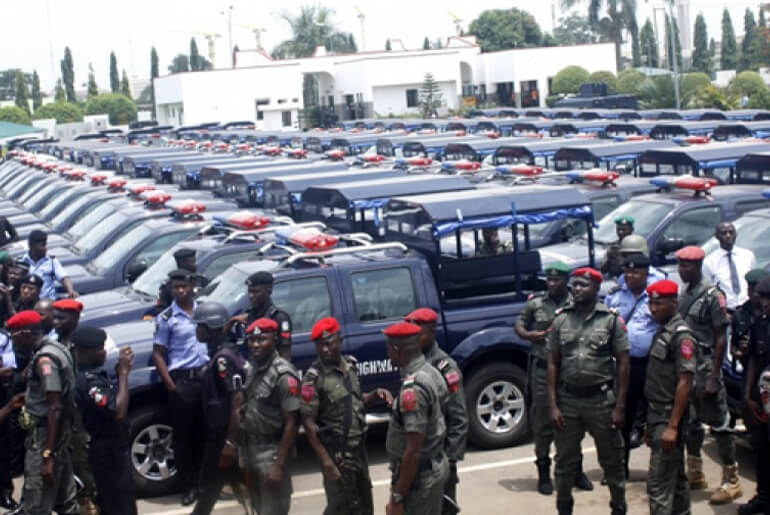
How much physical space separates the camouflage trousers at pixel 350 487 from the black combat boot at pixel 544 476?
6.40 feet

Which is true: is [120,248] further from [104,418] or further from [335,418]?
[335,418]

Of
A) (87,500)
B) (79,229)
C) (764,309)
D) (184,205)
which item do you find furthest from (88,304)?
(764,309)

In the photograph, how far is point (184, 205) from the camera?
512 inches

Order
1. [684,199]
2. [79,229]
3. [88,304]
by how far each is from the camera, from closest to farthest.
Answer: [88,304] < [684,199] < [79,229]

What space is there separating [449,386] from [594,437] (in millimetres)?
1017

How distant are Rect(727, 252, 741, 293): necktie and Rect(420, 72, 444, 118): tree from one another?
49829 mm

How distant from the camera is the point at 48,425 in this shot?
251 inches

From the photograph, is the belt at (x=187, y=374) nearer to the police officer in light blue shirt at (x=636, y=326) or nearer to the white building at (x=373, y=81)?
the police officer in light blue shirt at (x=636, y=326)

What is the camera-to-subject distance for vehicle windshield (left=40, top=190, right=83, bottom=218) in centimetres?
1947

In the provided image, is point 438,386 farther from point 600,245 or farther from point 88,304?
point 600,245

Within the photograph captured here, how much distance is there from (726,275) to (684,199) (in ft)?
10.5

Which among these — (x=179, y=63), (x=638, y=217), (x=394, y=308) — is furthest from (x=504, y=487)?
(x=179, y=63)

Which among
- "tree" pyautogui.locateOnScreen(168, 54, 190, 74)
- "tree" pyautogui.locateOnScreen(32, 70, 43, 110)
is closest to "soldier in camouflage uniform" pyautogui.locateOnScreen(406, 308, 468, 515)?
"tree" pyautogui.locateOnScreen(32, 70, 43, 110)

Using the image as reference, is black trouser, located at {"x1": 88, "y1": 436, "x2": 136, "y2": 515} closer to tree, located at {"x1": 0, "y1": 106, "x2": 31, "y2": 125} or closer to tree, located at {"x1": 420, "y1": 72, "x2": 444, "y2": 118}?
tree, located at {"x1": 420, "y1": 72, "x2": 444, "y2": 118}
